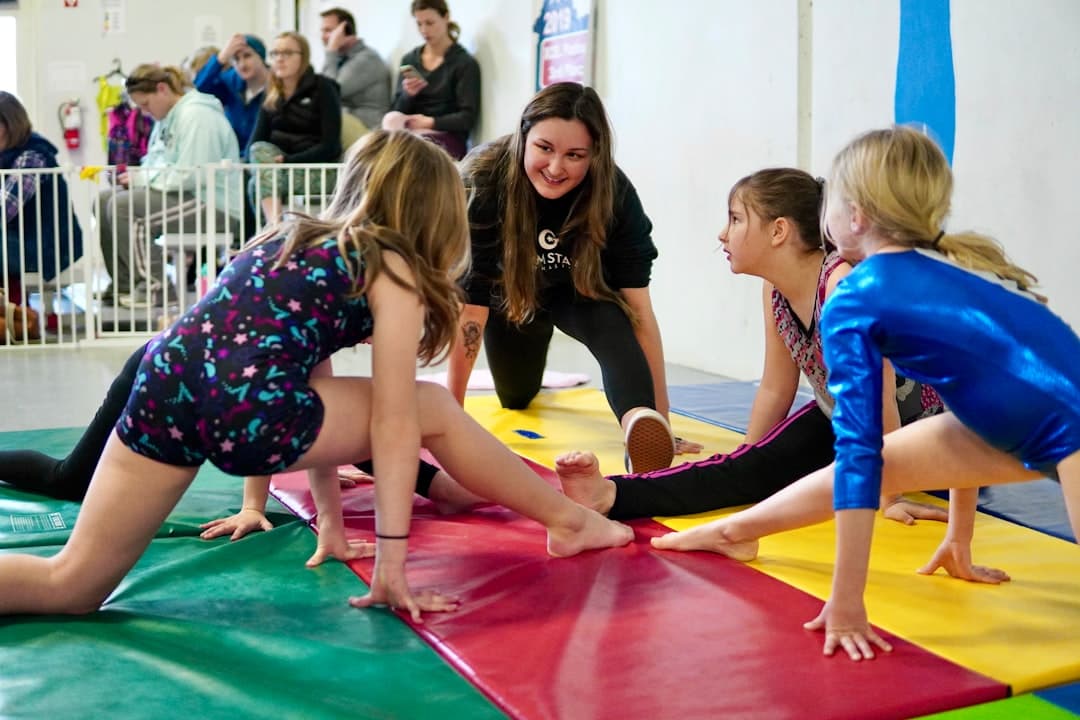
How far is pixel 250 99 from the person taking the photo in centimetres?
755

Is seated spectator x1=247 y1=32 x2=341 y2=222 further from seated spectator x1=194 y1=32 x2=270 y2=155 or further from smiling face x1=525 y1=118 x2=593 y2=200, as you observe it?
smiling face x1=525 y1=118 x2=593 y2=200

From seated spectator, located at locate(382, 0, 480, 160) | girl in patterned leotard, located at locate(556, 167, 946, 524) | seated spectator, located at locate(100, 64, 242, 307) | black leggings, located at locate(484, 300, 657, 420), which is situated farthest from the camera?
seated spectator, located at locate(382, 0, 480, 160)

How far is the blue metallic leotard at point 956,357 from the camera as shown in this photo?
1754 millimetres

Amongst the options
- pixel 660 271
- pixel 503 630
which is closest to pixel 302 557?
pixel 503 630

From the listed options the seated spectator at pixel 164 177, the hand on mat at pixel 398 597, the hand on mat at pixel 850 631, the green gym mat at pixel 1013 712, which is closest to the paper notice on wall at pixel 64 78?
the seated spectator at pixel 164 177

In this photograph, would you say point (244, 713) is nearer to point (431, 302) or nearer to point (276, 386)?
point (276, 386)

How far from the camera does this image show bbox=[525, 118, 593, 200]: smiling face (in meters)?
2.99

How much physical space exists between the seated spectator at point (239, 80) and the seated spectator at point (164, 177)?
0.74 metres

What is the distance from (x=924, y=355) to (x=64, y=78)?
10.8 meters

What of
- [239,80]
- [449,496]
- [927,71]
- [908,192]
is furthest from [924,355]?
[239,80]

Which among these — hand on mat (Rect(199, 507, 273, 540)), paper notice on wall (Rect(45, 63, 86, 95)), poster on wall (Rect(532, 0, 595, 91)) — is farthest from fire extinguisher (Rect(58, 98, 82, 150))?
hand on mat (Rect(199, 507, 273, 540))

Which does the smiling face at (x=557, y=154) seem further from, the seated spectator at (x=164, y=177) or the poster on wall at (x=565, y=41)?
the seated spectator at (x=164, y=177)

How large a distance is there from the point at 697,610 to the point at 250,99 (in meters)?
6.31

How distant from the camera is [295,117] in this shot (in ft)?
22.2
